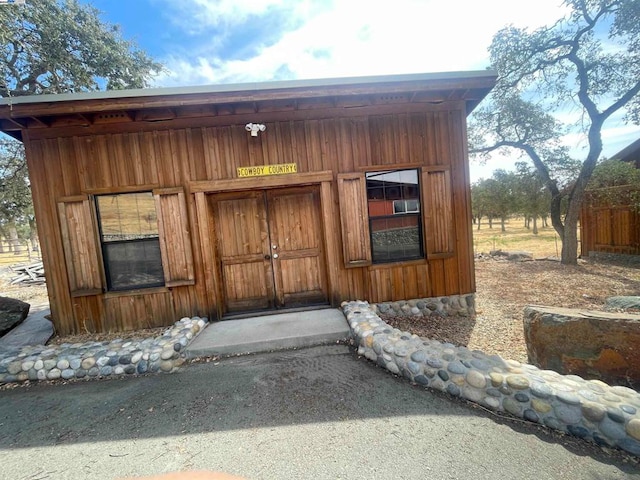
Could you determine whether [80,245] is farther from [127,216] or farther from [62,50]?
[62,50]

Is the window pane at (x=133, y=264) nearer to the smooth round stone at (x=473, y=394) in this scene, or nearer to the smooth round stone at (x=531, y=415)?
the smooth round stone at (x=473, y=394)

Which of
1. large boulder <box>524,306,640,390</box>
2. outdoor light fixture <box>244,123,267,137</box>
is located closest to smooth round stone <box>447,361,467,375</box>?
large boulder <box>524,306,640,390</box>

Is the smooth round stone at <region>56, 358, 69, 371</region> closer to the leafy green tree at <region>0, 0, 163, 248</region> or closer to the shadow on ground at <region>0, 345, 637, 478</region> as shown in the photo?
the shadow on ground at <region>0, 345, 637, 478</region>

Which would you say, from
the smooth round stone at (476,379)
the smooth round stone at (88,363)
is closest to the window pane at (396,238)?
the smooth round stone at (476,379)

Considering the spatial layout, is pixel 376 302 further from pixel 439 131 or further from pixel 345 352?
pixel 439 131

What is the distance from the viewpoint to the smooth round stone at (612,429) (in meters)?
1.92

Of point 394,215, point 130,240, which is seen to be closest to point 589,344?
point 394,215

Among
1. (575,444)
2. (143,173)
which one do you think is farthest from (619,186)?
(143,173)

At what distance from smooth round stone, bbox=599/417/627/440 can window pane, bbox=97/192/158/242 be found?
5524 millimetres

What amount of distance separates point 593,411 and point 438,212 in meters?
3.32

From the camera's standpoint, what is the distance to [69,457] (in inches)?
85.0

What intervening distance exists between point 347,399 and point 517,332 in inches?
123

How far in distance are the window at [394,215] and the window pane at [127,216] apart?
11.8 ft

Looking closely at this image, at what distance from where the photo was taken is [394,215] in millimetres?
4945
